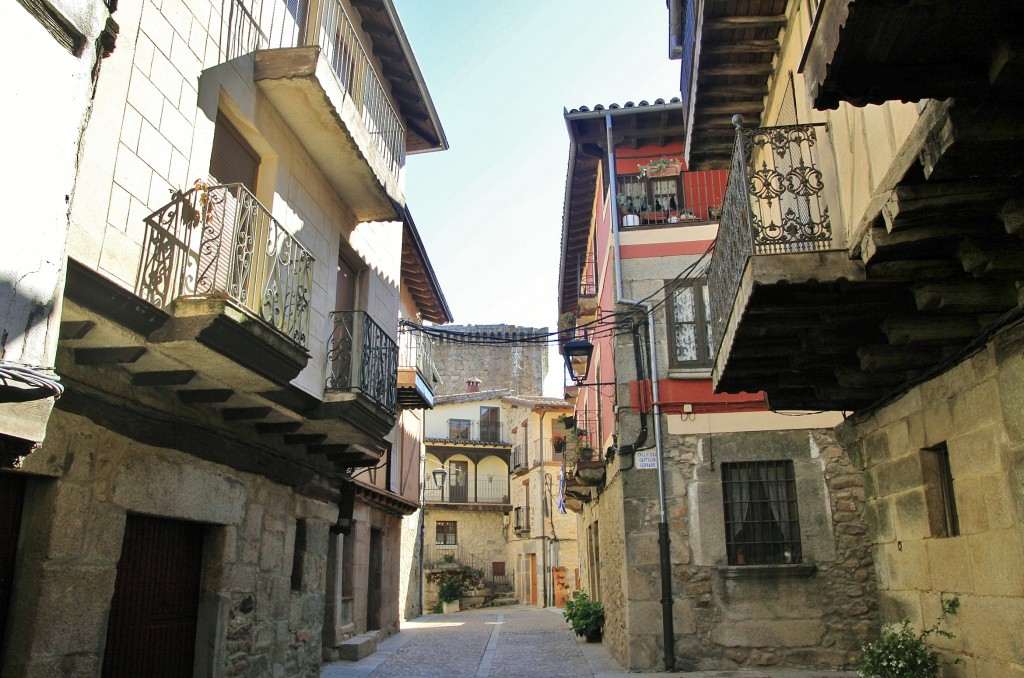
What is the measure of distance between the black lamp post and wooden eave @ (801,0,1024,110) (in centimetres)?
891

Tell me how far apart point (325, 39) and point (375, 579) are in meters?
11.2

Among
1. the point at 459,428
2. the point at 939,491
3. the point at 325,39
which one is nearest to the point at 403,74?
the point at 325,39

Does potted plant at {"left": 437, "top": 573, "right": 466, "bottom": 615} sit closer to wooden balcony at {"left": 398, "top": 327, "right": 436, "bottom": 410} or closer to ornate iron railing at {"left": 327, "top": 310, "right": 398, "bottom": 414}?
wooden balcony at {"left": 398, "top": 327, "right": 436, "bottom": 410}

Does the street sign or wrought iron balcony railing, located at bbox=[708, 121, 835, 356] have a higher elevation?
wrought iron balcony railing, located at bbox=[708, 121, 835, 356]

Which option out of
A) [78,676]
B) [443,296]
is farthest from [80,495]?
[443,296]

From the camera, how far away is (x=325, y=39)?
793 centimetres

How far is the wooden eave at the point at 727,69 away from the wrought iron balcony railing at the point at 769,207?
1037 mm

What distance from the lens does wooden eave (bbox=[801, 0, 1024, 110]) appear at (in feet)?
9.46

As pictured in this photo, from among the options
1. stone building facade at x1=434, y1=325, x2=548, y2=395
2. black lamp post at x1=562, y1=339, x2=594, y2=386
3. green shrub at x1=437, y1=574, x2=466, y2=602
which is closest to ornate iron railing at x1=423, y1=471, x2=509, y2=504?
green shrub at x1=437, y1=574, x2=466, y2=602

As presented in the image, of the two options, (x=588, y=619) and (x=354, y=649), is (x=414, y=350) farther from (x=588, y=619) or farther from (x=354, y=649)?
(x=588, y=619)

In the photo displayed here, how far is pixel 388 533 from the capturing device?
16.8 meters

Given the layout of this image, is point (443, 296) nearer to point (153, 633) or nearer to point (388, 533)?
point (388, 533)

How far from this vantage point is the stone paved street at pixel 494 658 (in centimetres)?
1047

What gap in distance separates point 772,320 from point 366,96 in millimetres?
5553
